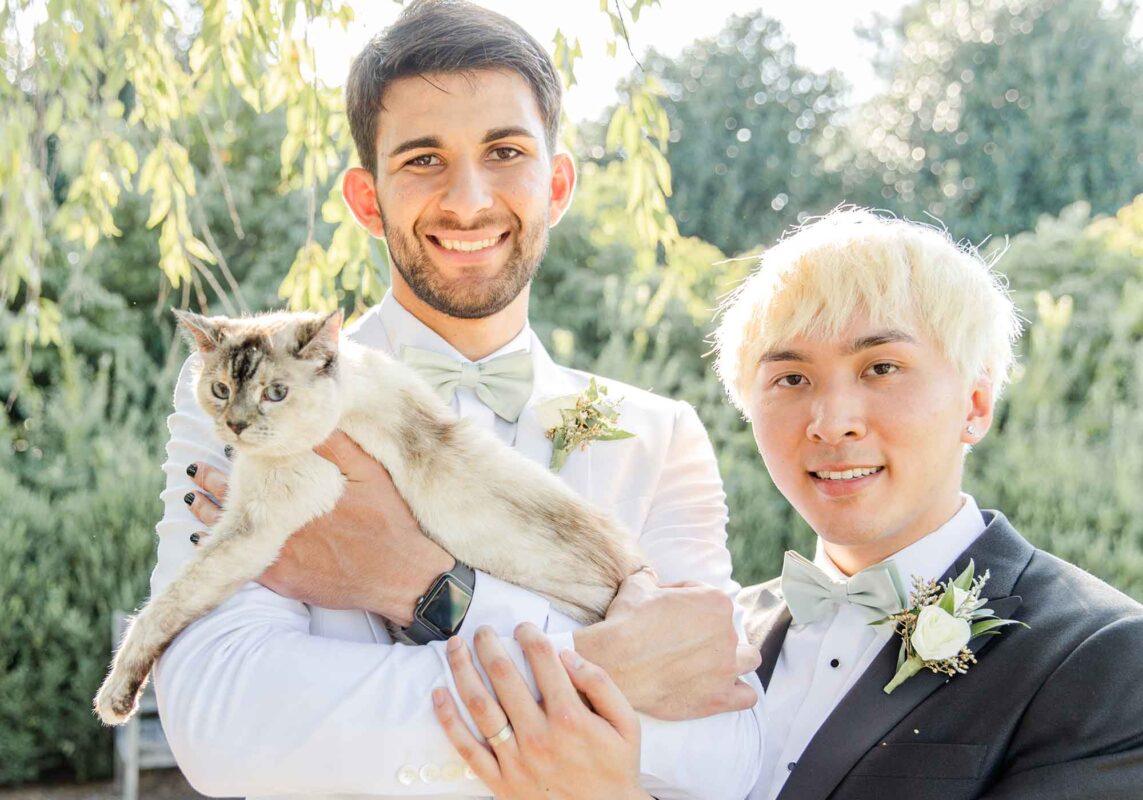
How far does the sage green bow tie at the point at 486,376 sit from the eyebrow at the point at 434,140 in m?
0.56

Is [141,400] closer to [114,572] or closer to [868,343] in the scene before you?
[114,572]

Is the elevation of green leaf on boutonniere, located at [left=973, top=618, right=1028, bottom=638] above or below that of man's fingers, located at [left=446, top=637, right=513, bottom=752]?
above

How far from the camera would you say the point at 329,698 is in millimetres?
2197

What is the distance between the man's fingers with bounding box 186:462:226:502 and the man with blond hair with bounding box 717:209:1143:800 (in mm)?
1409

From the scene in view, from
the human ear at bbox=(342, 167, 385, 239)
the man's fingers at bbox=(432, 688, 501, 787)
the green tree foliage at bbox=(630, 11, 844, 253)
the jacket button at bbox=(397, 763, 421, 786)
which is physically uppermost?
the green tree foliage at bbox=(630, 11, 844, 253)

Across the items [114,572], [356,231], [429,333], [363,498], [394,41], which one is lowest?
[114,572]

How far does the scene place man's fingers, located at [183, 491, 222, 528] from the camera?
257 centimetres

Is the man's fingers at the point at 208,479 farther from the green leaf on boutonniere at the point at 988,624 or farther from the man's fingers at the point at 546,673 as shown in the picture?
the green leaf on boutonniere at the point at 988,624

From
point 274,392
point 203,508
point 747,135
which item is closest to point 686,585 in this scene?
point 274,392

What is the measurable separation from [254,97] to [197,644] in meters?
2.81

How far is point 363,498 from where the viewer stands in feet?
8.34

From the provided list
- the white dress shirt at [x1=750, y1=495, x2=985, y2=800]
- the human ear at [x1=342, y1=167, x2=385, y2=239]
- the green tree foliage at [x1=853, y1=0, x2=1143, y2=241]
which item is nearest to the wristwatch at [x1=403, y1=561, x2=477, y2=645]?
the white dress shirt at [x1=750, y1=495, x2=985, y2=800]

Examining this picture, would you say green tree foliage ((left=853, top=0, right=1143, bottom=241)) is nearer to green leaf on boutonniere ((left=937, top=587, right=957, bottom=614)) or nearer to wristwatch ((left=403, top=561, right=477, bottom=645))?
green leaf on boutonniere ((left=937, top=587, right=957, bottom=614))

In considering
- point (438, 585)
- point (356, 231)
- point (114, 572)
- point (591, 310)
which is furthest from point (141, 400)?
point (438, 585)
